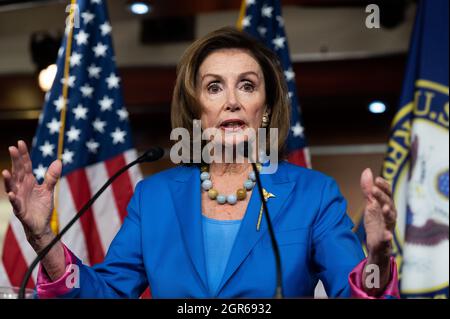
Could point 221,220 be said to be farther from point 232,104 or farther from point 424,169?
point 424,169

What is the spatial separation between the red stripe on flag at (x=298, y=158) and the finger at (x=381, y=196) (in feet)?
5.56

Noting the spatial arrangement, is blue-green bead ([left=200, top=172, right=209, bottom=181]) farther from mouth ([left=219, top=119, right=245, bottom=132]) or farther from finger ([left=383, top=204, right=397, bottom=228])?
finger ([left=383, top=204, right=397, bottom=228])

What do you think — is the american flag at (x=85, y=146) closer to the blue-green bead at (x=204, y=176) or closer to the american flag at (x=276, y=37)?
the american flag at (x=276, y=37)

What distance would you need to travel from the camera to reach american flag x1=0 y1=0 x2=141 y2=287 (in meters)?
3.05

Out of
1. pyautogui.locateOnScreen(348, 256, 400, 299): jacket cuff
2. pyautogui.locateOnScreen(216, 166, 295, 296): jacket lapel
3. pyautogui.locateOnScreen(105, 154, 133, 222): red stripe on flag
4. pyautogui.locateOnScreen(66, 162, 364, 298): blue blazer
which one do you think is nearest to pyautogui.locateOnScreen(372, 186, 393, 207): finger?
pyautogui.locateOnScreen(348, 256, 400, 299): jacket cuff

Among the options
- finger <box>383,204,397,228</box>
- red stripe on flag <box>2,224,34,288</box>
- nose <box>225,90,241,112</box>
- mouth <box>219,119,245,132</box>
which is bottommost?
red stripe on flag <box>2,224,34,288</box>

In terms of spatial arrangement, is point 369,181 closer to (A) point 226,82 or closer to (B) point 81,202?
(A) point 226,82

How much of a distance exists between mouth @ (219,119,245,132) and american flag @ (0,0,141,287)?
115 centimetres

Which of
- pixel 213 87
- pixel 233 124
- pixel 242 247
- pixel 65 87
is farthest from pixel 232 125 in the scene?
pixel 65 87

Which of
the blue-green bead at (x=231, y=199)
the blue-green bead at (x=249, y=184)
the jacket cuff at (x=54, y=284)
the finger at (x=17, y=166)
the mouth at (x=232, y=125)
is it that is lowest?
the jacket cuff at (x=54, y=284)


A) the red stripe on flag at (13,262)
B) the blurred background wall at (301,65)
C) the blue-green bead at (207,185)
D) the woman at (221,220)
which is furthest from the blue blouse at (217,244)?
the blurred background wall at (301,65)

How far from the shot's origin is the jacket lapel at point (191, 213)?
1860 millimetres
